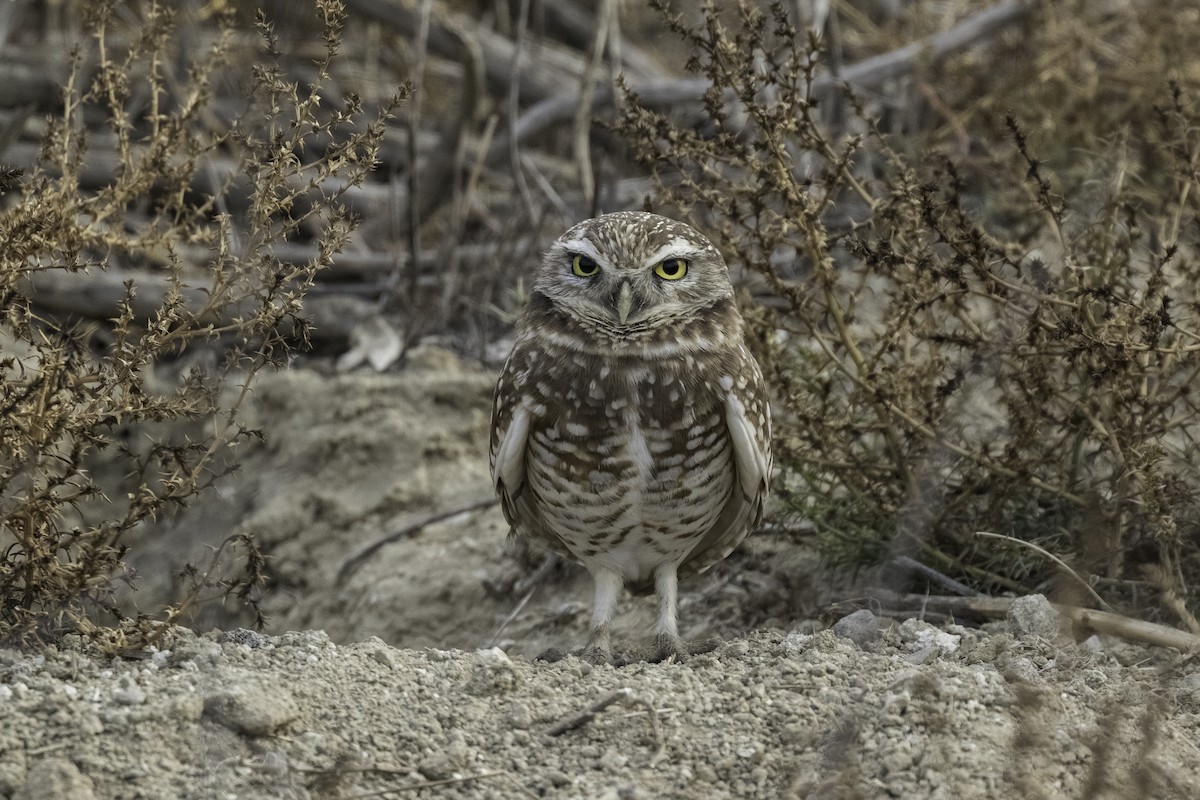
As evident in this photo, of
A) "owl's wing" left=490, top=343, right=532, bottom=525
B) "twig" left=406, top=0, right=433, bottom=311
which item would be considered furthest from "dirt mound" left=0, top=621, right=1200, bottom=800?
"twig" left=406, top=0, right=433, bottom=311

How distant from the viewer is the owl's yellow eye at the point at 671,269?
12.7 feet

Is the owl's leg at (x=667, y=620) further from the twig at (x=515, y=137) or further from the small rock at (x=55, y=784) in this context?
the twig at (x=515, y=137)

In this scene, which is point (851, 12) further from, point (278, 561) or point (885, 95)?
point (278, 561)

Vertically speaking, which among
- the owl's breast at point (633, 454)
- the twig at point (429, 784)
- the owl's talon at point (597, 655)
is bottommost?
the owl's talon at point (597, 655)

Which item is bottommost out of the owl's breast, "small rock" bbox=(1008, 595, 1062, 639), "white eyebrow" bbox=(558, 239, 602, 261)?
"small rock" bbox=(1008, 595, 1062, 639)

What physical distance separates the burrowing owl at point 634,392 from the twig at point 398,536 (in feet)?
4.80

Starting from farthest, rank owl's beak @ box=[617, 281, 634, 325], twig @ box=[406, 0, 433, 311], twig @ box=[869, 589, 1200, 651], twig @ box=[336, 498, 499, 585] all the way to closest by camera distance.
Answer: twig @ box=[406, 0, 433, 311]
twig @ box=[336, 498, 499, 585]
owl's beak @ box=[617, 281, 634, 325]
twig @ box=[869, 589, 1200, 651]

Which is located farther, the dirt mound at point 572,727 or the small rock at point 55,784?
the dirt mound at point 572,727

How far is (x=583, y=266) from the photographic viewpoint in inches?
155

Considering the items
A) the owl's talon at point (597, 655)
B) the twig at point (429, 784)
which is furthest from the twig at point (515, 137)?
the twig at point (429, 784)

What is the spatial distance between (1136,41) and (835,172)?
3534mm

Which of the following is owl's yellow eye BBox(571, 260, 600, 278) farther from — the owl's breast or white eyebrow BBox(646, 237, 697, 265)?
the owl's breast

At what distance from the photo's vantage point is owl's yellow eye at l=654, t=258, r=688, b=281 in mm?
3879

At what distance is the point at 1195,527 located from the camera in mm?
3893
